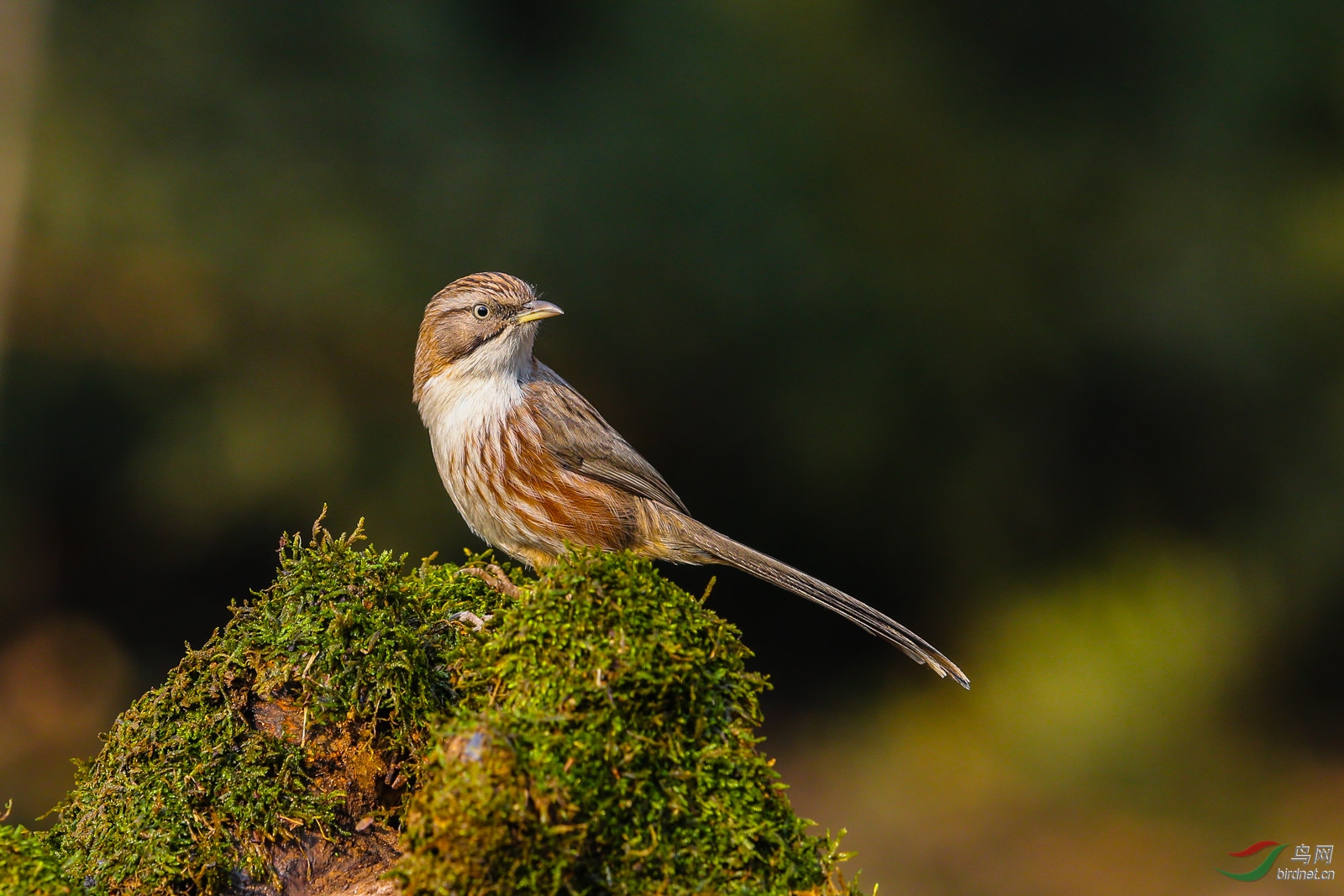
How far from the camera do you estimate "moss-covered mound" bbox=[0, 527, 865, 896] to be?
2.21 metres

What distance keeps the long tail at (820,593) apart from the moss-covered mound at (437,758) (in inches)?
60.0

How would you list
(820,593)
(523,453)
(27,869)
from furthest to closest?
(523,453) → (820,593) → (27,869)

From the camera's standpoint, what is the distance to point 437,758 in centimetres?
226

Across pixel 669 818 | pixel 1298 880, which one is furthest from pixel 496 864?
pixel 1298 880

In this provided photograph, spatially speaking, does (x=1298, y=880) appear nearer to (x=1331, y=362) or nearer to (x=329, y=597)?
(x=1331, y=362)

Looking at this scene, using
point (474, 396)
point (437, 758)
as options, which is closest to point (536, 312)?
point (474, 396)

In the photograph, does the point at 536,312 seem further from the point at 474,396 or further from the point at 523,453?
the point at 523,453

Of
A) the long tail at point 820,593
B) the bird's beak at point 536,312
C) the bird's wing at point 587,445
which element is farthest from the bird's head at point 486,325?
the long tail at point 820,593

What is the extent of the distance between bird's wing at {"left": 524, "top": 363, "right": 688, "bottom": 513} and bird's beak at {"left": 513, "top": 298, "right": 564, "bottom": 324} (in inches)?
14.4

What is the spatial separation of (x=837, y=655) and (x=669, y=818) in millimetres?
6471

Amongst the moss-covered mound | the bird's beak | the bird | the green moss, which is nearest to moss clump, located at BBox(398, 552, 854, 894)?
the moss-covered mound

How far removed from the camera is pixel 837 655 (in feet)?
28.2

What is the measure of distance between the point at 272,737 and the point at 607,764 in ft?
3.99

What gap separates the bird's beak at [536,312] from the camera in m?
4.86
